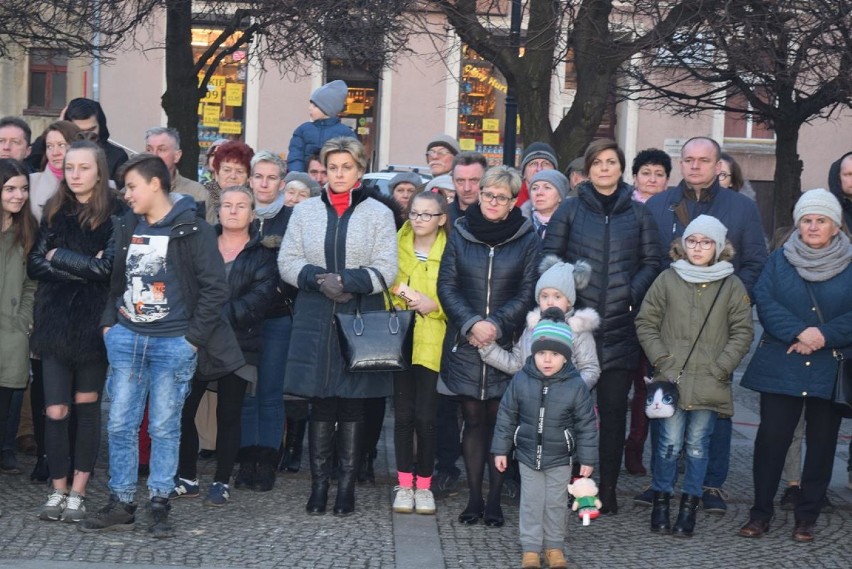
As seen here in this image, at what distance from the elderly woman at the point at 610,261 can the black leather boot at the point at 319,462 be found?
1590 millimetres

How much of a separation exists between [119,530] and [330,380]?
1368 mm

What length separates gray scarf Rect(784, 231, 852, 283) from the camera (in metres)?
6.96

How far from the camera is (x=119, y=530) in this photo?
21.5ft

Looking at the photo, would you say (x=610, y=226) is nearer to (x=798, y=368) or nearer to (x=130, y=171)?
(x=798, y=368)

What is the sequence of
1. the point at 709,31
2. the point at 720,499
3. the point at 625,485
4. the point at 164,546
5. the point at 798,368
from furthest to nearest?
the point at 709,31
the point at 625,485
the point at 720,499
the point at 798,368
the point at 164,546

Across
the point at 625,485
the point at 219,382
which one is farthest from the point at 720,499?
the point at 219,382

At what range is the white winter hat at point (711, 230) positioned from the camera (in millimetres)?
6953

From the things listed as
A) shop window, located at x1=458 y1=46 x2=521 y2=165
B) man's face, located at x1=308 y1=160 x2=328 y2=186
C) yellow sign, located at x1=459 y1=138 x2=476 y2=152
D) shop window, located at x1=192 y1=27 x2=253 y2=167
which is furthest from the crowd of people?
shop window, located at x1=192 y1=27 x2=253 y2=167

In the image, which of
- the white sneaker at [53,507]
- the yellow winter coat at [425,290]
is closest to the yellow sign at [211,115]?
the yellow winter coat at [425,290]

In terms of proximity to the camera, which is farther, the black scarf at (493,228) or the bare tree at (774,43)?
the bare tree at (774,43)

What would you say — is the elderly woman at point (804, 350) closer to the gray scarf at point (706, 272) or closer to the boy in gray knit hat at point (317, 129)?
the gray scarf at point (706, 272)

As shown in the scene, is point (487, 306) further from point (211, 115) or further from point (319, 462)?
point (211, 115)

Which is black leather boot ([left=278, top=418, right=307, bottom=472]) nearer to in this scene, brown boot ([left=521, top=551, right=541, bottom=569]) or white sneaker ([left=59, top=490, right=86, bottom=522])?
white sneaker ([left=59, top=490, right=86, bottom=522])

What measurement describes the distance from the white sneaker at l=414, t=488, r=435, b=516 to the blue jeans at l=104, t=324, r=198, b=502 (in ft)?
4.60
